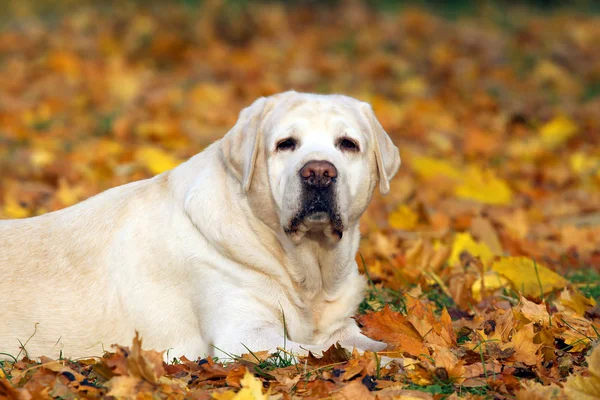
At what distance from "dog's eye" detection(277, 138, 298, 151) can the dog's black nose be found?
259mm

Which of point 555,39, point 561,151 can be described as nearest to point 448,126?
point 561,151

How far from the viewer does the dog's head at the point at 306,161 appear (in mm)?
3910

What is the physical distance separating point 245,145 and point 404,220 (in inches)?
101

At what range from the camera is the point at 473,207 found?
7.12 metres

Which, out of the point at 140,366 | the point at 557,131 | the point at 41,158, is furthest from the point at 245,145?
the point at 557,131

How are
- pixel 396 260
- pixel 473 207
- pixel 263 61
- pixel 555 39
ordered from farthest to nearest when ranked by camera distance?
pixel 555 39 < pixel 263 61 < pixel 473 207 < pixel 396 260

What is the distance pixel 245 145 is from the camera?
13.6 ft

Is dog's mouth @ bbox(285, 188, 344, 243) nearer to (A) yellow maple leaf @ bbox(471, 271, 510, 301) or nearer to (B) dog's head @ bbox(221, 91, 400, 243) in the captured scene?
(B) dog's head @ bbox(221, 91, 400, 243)

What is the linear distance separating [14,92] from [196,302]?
7.33 meters

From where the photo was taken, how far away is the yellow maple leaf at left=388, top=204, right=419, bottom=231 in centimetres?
644

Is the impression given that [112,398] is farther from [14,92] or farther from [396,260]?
[14,92]

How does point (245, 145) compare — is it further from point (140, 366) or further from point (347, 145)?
point (140, 366)

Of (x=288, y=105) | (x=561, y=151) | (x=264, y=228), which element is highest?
(x=288, y=105)

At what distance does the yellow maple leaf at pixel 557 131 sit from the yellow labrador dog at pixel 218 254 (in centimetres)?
593
